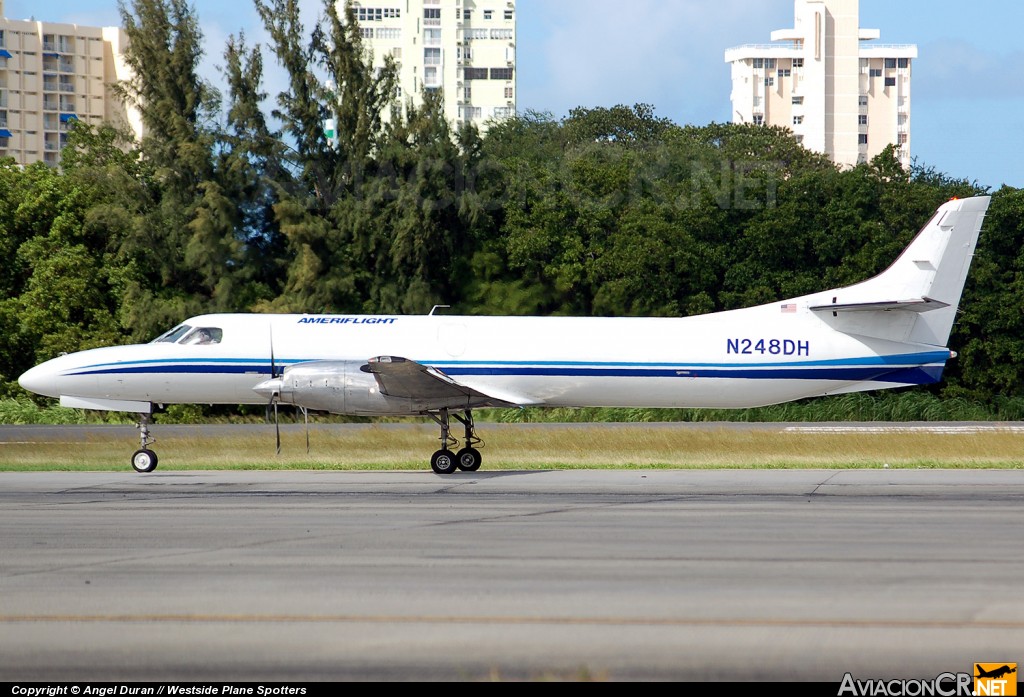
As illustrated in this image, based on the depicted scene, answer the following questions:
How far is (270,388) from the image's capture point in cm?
2127

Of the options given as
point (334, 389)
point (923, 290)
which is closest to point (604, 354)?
point (334, 389)

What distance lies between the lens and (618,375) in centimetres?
2248

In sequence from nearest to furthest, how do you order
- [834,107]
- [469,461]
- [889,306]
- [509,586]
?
[509,586] → [889,306] → [469,461] → [834,107]

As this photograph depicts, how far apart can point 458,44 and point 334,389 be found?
111 m

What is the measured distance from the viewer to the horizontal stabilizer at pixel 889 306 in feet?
70.3

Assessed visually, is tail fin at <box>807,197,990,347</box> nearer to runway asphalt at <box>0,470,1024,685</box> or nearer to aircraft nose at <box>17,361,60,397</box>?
runway asphalt at <box>0,470,1024,685</box>

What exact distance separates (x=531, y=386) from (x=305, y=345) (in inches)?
174

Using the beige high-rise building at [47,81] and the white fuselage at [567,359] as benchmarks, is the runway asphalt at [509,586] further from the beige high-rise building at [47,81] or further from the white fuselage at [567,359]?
the beige high-rise building at [47,81]

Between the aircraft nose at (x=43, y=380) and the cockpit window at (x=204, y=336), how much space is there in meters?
2.47

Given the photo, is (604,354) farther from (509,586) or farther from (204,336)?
(509,586)

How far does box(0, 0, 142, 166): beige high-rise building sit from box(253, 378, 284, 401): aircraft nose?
121647 mm

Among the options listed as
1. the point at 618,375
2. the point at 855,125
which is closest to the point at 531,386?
the point at 618,375

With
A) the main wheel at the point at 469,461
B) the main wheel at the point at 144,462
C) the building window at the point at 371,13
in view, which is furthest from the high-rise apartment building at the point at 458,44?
the main wheel at the point at 144,462

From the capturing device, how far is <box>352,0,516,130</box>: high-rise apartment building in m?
127
